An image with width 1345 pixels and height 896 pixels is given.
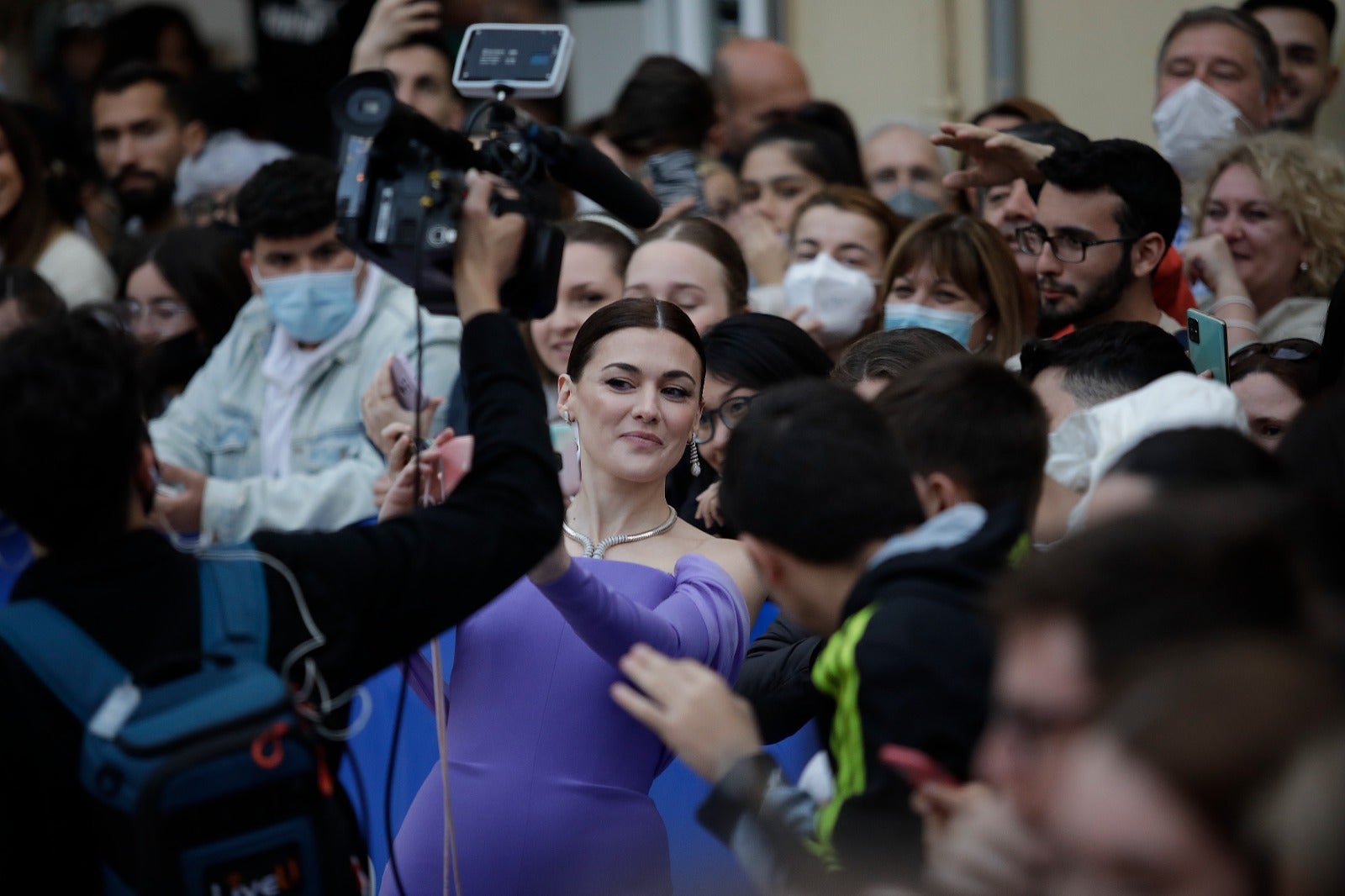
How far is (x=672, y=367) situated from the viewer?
325 centimetres

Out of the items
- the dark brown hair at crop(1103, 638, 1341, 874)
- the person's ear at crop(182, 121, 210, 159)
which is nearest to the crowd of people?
the dark brown hair at crop(1103, 638, 1341, 874)

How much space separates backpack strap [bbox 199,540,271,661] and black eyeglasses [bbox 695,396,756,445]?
65.8 inches

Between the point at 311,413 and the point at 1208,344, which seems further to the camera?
the point at 311,413

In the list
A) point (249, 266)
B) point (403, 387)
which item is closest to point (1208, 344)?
point (403, 387)

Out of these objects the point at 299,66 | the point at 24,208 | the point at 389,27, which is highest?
the point at 389,27

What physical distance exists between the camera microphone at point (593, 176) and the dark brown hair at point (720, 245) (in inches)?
58.1

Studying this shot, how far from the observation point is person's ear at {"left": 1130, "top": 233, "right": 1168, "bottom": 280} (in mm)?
3848

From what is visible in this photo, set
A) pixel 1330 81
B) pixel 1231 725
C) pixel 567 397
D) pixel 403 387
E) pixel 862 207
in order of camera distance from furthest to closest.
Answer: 1. pixel 1330 81
2. pixel 862 207
3. pixel 403 387
4. pixel 567 397
5. pixel 1231 725

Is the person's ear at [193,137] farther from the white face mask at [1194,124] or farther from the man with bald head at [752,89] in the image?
the white face mask at [1194,124]

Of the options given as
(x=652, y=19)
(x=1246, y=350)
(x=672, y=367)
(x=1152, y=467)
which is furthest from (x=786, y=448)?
(x=652, y=19)

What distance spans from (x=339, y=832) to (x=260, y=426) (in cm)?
260

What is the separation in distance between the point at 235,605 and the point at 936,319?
8.01ft

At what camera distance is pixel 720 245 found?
4.32 metres

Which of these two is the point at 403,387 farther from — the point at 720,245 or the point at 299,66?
the point at 299,66
